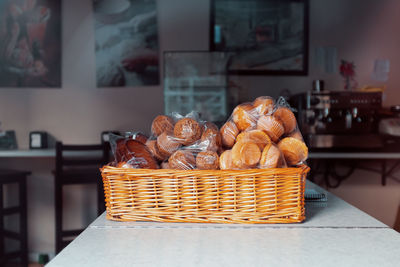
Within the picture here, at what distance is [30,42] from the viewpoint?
143 inches

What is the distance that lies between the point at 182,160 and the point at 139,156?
0.12 metres

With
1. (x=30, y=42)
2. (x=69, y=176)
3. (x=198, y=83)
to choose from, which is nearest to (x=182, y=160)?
(x=69, y=176)

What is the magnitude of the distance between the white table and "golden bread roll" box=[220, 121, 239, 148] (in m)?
0.22

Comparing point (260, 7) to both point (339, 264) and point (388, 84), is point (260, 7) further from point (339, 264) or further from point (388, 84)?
point (339, 264)

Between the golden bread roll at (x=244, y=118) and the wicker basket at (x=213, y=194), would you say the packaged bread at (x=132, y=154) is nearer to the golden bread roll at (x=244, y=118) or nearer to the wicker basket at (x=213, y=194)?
the wicker basket at (x=213, y=194)

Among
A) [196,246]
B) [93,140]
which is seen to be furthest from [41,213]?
[196,246]

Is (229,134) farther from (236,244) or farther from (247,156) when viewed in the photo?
(236,244)

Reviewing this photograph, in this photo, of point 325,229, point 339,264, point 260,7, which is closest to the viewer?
point 339,264

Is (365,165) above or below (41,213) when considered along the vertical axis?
above

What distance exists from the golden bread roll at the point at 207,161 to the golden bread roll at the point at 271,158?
0.37 ft

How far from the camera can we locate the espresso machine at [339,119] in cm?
309

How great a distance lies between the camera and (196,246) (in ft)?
2.52

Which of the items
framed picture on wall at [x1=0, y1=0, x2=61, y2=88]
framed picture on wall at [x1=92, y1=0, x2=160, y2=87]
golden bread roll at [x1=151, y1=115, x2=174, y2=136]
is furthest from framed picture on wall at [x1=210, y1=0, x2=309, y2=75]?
golden bread roll at [x1=151, y1=115, x2=174, y2=136]

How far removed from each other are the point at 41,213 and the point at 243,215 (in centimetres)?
325
